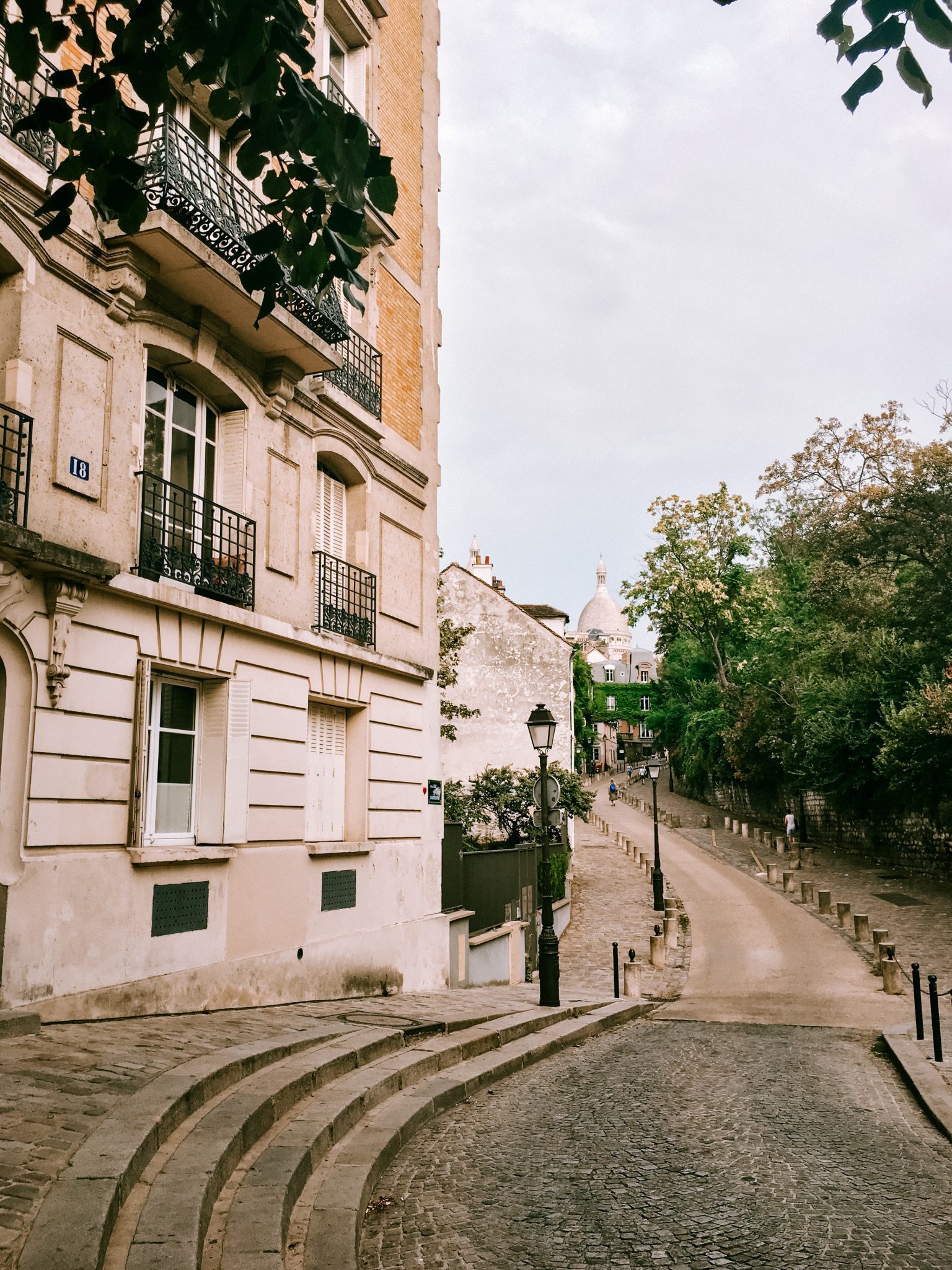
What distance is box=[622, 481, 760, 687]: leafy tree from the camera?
161 ft

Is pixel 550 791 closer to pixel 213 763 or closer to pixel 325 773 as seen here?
pixel 325 773

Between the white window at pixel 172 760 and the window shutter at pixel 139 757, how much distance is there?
0.46m

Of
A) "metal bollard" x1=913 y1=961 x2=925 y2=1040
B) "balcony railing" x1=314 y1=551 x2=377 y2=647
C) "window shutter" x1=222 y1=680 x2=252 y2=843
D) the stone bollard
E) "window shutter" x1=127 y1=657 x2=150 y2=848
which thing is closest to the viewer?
"window shutter" x1=127 y1=657 x2=150 y2=848

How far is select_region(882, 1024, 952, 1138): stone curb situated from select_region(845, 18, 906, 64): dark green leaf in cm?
716

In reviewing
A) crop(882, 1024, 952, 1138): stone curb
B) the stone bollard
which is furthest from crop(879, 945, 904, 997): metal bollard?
crop(882, 1024, 952, 1138): stone curb

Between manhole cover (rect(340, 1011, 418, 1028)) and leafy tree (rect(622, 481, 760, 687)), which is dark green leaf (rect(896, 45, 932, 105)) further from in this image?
leafy tree (rect(622, 481, 760, 687))

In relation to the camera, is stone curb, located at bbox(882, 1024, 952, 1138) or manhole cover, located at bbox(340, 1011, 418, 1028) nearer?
stone curb, located at bbox(882, 1024, 952, 1138)

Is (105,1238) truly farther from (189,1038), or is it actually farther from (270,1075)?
(189,1038)

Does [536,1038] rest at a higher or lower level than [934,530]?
lower

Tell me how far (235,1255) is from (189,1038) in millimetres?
3746

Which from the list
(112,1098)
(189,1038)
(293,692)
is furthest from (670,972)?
(112,1098)

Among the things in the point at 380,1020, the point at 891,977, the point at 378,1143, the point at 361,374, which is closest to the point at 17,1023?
the point at 378,1143

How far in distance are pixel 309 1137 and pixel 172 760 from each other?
5036 millimetres

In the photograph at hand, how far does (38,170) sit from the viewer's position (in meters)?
8.52
